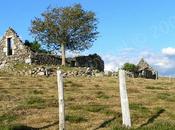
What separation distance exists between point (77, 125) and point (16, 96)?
9.75m

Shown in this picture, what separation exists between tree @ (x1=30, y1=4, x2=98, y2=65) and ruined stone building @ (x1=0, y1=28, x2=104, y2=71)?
1.98 m

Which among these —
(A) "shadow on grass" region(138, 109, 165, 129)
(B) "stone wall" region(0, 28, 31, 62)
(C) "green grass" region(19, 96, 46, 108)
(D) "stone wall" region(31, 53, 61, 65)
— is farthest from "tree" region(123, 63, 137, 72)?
(A) "shadow on grass" region(138, 109, 165, 129)

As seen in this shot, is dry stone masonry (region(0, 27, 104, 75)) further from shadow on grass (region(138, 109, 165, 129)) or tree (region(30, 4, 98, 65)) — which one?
shadow on grass (region(138, 109, 165, 129))

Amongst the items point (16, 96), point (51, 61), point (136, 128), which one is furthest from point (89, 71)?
point (136, 128)

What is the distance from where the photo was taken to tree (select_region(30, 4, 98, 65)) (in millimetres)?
64500

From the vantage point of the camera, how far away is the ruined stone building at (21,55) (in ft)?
204

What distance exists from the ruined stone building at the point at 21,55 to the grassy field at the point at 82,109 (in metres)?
25.9

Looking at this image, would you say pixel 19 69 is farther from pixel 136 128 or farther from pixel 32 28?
pixel 136 128

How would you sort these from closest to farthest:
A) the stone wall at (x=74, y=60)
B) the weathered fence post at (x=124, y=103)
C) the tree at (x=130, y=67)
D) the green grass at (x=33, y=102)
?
the weathered fence post at (x=124, y=103)
the green grass at (x=33, y=102)
the stone wall at (x=74, y=60)
the tree at (x=130, y=67)

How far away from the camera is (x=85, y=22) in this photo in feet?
217

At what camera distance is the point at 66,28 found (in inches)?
2534

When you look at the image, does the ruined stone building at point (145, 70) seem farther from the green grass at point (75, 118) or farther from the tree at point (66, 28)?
the green grass at point (75, 118)

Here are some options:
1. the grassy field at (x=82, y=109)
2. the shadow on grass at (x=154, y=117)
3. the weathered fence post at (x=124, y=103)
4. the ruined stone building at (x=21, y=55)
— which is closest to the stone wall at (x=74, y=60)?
the ruined stone building at (x=21, y=55)

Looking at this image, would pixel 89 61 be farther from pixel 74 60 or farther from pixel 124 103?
pixel 124 103
